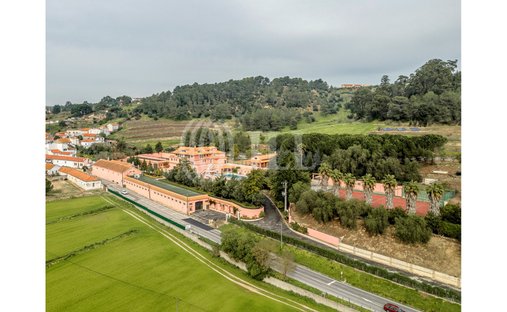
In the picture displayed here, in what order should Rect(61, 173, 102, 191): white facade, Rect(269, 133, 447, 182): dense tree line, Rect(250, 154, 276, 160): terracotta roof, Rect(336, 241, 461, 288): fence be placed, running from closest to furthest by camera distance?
Rect(336, 241, 461, 288): fence
Rect(269, 133, 447, 182): dense tree line
Rect(61, 173, 102, 191): white facade
Rect(250, 154, 276, 160): terracotta roof

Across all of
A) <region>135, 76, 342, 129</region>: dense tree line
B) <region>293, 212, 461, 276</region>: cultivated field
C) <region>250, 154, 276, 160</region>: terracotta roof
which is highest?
<region>135, 76, 342, 129</region>: dense tree line

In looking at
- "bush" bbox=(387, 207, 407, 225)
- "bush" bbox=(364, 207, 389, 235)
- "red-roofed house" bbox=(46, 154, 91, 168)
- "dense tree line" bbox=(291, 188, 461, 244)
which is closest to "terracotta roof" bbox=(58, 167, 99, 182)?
"red-roofed house" bbox=(46, 154, 91, 168)

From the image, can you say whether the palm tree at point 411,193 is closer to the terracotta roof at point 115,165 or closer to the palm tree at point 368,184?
the palm tree at point 368,184

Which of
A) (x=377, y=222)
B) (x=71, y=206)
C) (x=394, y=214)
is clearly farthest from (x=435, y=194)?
(x=71, y=206)

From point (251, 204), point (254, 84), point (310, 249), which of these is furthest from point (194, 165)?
point (254, 84)

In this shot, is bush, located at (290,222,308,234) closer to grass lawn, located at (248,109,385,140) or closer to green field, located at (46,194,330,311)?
green field, located at (46,194,330,311)

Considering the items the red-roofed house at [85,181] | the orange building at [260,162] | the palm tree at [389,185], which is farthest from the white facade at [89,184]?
the palm tree at [389,185]
